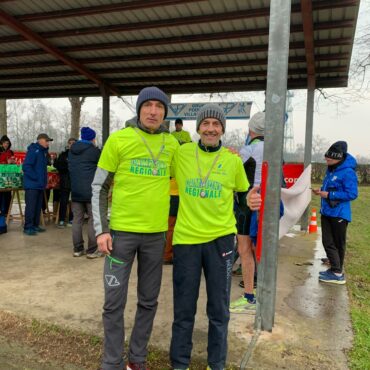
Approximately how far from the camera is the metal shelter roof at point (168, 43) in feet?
19.3

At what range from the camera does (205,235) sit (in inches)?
104

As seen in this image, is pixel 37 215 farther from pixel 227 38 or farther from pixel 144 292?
pixel 144 292

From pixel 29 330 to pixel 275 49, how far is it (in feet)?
10.5

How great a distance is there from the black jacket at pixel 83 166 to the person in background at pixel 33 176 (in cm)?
173

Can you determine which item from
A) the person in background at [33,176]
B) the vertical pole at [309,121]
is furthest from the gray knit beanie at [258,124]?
the person in background at [33,176]

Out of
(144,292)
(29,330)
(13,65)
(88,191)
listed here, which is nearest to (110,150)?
(144,292)

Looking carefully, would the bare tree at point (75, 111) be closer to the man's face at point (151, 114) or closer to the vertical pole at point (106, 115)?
the vertical pole at point (106, 115)

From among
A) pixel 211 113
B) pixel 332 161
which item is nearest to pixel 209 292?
pixel 211 113

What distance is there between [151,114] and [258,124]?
5.56 ft

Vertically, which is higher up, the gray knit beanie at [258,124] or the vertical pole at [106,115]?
the vertical pole at [106,115]

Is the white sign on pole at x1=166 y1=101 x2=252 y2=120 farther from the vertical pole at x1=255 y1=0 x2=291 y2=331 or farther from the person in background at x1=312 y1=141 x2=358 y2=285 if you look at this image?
the vertical pole at x1=255 y1=0 x2=291 y2=331

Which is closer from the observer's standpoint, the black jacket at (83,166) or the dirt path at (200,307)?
the dirt path at (200,307)

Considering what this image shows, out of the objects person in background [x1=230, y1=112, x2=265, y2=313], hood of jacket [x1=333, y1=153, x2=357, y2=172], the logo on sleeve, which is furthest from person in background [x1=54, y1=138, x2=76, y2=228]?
the logo on sleeve

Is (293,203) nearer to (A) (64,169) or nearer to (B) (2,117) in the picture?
(A) (64,169)
